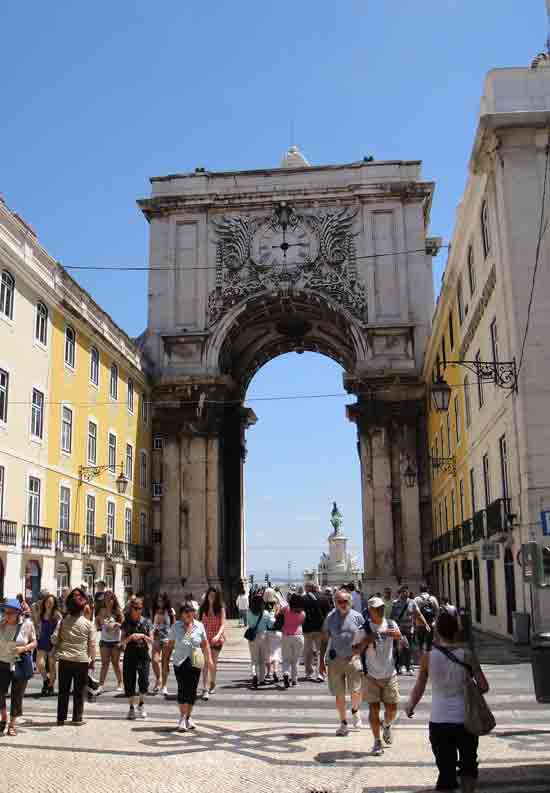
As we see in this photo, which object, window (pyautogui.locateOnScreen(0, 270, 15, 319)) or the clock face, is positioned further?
the clock face

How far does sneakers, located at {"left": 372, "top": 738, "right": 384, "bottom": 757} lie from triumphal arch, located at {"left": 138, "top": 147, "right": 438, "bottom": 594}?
98.8 feet

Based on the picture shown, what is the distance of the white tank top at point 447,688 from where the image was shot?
651cm

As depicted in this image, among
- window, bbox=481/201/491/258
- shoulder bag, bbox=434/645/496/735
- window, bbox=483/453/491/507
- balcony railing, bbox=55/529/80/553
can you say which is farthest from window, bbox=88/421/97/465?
shoulder bag, bbox=434/645/496/735

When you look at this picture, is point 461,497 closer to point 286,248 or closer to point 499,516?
point 499,516

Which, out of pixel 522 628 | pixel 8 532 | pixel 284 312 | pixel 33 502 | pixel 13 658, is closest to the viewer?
pixel 13 658


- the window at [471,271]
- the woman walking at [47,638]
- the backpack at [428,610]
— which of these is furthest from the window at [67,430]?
the woman walking at [47,638]

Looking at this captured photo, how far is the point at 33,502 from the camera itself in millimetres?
26141

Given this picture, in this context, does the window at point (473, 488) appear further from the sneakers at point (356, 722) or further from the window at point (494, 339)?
the sneakers at point (356, 722)

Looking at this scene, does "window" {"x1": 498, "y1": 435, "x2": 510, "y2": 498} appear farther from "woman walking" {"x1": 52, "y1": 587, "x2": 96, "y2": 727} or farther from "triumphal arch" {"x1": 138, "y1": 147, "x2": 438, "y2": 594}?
"triumphal arch" {"x1": 138, "y1": 147, "x2": 438, "y2": 594}

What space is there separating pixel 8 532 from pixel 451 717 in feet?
63.7

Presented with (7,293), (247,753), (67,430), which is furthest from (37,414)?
(247,753)

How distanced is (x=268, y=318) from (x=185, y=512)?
11.5 metres

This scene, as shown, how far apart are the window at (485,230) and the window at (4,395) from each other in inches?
546

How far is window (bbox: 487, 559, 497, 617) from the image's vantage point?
24.2 metres
